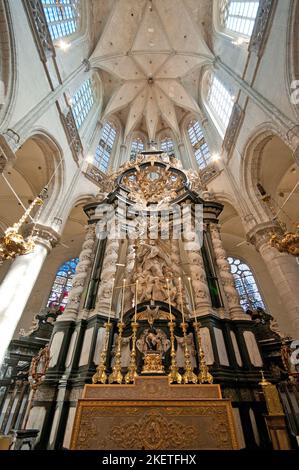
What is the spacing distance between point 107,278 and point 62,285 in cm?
674

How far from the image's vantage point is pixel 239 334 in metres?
5.90

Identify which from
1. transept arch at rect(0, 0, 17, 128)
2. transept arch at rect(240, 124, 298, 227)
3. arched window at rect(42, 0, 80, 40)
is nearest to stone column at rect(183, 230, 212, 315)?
transept arch at rect(240, 124, 298, 227)

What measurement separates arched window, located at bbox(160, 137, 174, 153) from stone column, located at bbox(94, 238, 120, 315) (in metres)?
11.7

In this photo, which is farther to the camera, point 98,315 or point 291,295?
point 291,295

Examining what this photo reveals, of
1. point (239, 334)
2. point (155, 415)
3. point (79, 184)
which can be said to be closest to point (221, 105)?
point (79, 184)

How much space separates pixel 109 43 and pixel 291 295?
→ 18184 mm

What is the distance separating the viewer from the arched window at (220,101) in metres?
12.3

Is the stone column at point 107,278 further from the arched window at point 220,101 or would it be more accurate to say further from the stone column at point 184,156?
the arched window at point 220,101

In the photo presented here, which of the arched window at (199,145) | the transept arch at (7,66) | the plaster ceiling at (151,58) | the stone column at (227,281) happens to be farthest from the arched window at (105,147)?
the stone column at (227,281)

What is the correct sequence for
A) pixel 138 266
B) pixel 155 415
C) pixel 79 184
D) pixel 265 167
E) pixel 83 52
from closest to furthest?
pixel 155 415
pixel 138 266
pixel 265 167
pixel 79 184
pixel 83 52

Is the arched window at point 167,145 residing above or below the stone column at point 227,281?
above

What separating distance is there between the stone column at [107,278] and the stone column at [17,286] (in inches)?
84.6

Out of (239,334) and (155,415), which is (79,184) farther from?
(155,415)

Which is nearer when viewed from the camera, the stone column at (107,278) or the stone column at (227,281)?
the stone column at (107,278)
